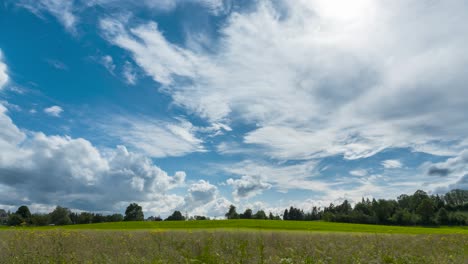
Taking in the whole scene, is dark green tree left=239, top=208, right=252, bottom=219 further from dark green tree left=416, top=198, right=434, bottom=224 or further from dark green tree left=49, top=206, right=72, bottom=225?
dark green tree left=416, top=198, right=434, bottom=224

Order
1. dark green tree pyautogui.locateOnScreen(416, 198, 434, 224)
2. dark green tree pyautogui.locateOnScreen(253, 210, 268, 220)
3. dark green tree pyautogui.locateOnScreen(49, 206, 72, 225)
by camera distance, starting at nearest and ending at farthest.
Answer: dark green tree pyautogui.locateOnScreen(49, 206, 72, 225) < dark green tree pyautogui.locateOnScreen(253, 210, 268, 220) < dark green tree pyautogui.locateOnScreen(416, 198, 434, 224)

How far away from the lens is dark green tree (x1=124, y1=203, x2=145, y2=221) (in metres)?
82.2

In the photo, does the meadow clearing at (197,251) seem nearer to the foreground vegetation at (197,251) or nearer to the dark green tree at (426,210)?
the foreground vegetation at (197,251)

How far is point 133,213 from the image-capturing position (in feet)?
271

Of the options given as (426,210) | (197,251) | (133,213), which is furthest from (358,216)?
(197,251)

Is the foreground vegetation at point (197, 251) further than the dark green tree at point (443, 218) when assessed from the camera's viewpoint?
No

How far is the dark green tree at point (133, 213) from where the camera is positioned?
3236 inches

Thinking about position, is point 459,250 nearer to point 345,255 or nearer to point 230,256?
point 345,255

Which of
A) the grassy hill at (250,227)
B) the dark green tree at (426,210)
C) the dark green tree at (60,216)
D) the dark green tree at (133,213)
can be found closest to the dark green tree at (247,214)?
the dark green tree at (133,213)

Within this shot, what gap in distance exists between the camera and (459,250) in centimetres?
1541

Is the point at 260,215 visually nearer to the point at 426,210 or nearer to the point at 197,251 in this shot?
the point at 426,210

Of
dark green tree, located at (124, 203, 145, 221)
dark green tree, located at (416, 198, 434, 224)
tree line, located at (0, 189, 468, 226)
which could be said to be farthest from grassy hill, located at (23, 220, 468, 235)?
dark green tree, located at (416, 198, 434, 224)

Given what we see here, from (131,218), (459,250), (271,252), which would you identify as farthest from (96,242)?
(131,218)

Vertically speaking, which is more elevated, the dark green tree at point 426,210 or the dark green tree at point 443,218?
the dark green tree at point 426,210
